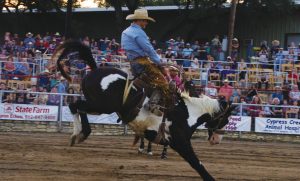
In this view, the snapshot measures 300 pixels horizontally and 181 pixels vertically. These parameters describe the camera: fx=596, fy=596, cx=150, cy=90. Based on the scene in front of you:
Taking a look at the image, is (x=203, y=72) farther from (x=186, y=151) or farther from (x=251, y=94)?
(x=186, y=151)

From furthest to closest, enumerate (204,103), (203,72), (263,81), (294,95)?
(203,72) < (263,81) < (294,95) < (204,103)

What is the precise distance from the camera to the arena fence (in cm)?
1934

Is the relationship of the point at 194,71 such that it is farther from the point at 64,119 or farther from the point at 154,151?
the point at 154,151

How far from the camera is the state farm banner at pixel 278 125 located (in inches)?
793

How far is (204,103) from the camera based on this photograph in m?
9.23

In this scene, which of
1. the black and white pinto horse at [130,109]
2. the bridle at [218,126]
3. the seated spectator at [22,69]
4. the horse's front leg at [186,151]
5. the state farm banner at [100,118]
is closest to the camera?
the horse's front leg at [186,151]

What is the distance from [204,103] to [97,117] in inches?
425

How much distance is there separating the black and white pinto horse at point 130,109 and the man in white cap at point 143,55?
0.80 feet

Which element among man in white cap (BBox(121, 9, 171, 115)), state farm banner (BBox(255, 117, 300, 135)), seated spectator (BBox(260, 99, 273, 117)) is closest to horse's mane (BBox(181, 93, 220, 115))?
man in white cap (BBox(121, 9, 171, 115))

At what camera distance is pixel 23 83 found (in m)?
21.6

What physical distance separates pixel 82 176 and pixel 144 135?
112cm

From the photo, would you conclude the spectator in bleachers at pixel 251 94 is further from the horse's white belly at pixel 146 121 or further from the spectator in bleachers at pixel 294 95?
the horse's white belly at pixel 146 121

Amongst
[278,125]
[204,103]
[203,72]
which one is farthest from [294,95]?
[204,103]

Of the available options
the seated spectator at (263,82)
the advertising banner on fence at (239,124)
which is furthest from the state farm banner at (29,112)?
the seated spectator at (263,82)
